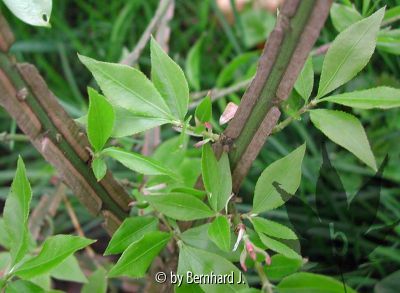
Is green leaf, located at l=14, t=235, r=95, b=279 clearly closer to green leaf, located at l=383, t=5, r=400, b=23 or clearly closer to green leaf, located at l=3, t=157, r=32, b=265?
green leaf, located at l=3, t=157, r=32, b=265

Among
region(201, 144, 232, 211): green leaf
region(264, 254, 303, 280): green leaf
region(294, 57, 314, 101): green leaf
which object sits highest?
region(294, 57, 314, 101): green leaf

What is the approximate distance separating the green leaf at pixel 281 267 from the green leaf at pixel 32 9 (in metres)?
0.26

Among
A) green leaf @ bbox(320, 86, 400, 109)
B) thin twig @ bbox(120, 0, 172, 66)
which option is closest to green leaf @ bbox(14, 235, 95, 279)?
green leaf @ bbox(320, 86, 400, 109)

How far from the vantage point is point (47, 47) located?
125cm

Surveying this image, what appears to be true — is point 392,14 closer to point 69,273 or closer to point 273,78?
point 273,78

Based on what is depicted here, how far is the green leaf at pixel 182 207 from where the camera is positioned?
1.44ft

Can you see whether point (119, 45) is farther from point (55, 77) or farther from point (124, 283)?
point (124, 283)

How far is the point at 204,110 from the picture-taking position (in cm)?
44

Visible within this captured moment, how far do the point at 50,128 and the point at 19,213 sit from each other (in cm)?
8

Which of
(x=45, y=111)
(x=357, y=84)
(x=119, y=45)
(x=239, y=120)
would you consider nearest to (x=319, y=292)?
(x=239, y=120)

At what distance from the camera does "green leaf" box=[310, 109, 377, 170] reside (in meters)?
0.41

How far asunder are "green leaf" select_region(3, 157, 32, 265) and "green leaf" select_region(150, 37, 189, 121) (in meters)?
0.12

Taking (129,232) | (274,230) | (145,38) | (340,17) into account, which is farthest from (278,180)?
(145,38)

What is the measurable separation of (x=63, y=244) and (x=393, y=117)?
2.36 ft
